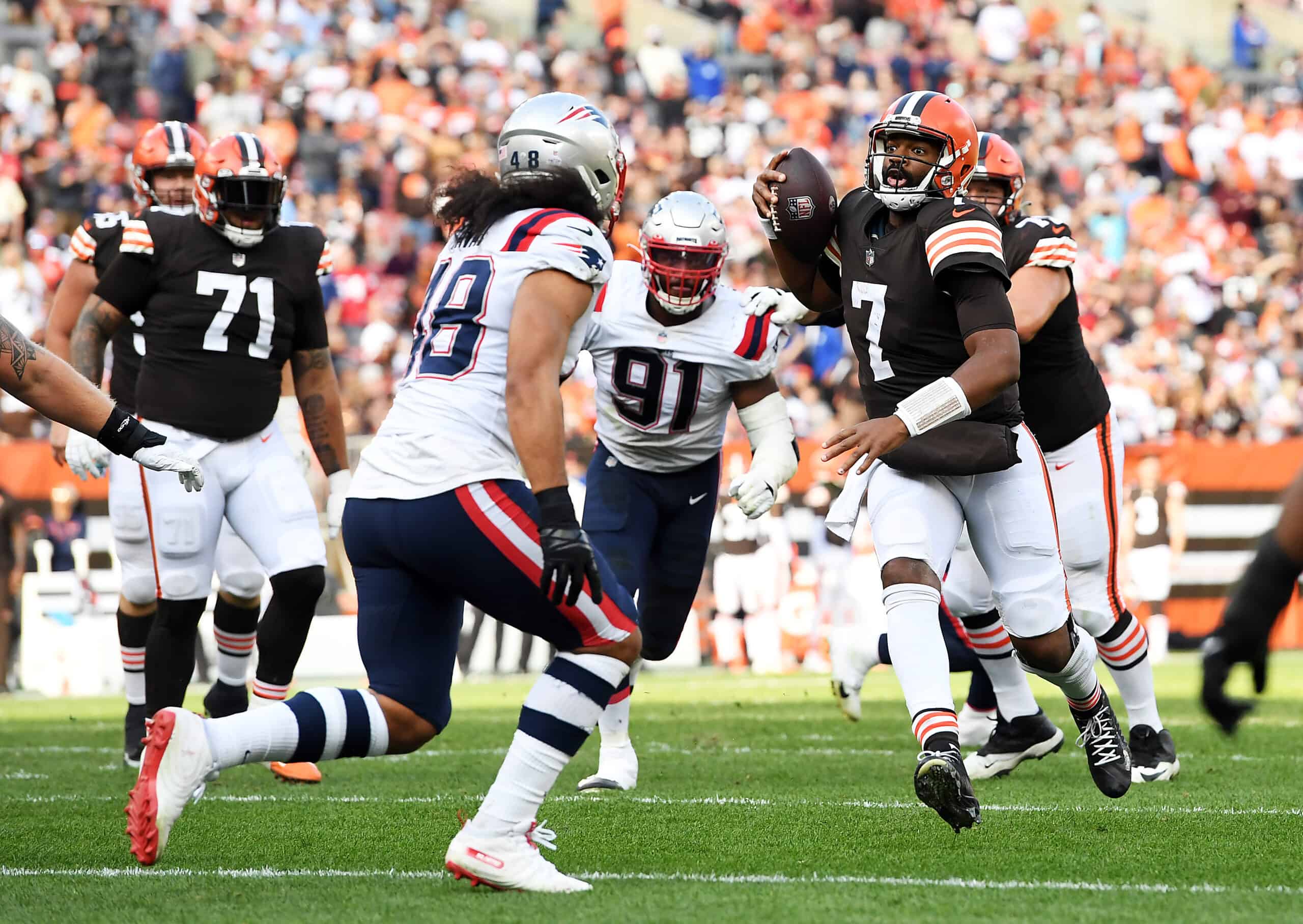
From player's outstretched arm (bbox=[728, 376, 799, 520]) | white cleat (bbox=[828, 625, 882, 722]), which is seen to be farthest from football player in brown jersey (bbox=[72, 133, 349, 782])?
white cleat (bbox=[828, 625, 882, 722])

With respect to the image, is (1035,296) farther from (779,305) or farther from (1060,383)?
(779,305)

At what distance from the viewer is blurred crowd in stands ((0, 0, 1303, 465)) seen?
14773mm

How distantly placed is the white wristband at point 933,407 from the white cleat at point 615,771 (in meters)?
1.89

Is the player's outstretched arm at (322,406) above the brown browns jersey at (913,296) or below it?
below

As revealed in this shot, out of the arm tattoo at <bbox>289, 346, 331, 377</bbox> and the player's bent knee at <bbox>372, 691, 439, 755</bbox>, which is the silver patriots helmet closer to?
the player's bent knee at <bbox>372, 691, 439, 755</bbox>

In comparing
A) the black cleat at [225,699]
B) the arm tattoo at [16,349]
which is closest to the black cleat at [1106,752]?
the black cleat at [225,699]

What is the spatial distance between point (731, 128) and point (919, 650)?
44.1 feet

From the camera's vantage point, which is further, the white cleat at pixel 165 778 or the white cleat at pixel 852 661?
the white cleat at pixel 852 661

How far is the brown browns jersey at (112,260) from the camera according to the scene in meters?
6.67

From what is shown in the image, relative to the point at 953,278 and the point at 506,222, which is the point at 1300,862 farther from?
the point at 506,222

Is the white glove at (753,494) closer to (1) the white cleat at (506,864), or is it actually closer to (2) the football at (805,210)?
(2) the football at (805,210)

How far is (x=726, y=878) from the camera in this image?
396 cm

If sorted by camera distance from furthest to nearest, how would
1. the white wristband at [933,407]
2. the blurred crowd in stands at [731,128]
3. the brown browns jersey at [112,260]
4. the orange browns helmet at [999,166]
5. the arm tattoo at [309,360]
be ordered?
the blurred crowd in stands at [731,128] < the brown browns jersey at [112,260] < the arm tattoo at [309,360] < the orange browns helmet at [999,166] < the white wristband at [933,407]

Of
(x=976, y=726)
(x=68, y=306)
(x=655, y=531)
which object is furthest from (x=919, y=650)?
(x=68, y=306)
